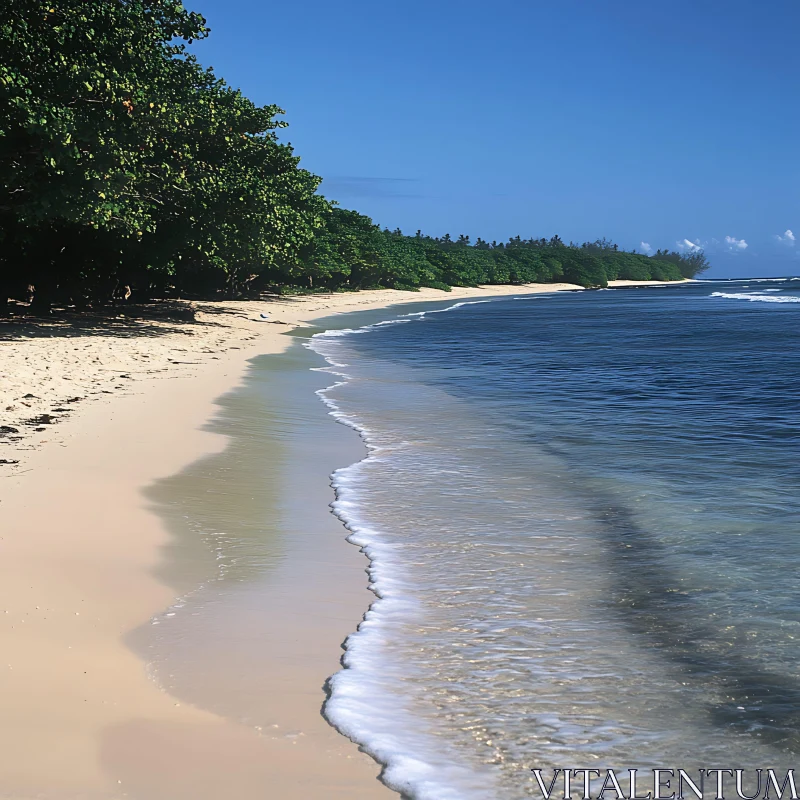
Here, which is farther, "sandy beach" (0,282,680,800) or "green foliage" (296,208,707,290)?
"green foliage" (296,208,707,290)

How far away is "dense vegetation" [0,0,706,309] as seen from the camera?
20.5 metres

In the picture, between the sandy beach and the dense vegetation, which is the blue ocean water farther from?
the dense vegetation

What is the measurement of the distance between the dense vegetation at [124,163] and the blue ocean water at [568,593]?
417 inches

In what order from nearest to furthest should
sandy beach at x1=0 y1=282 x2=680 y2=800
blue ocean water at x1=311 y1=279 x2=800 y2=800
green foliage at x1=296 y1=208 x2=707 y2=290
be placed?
sandy beach at x1=0 y1=282 x2=680 y2=800, blue ocean water at x1=311 y1=279 x2=800 y2=800, green foliage at x1=296 y1=208 x2=707 y2=290

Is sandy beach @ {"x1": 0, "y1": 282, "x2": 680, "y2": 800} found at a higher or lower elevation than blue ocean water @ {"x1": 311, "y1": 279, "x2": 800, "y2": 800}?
higher

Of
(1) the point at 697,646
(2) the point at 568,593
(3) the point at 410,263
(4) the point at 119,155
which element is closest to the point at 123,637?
(2) the point at 568,593

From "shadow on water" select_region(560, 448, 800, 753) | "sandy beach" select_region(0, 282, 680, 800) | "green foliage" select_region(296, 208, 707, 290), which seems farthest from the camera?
"green foliage" select_region(296, 208, 707, 290)

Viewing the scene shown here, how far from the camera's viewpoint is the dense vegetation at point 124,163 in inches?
805

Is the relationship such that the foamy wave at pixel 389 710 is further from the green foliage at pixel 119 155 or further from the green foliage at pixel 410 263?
the green foliage at pixel 410 263


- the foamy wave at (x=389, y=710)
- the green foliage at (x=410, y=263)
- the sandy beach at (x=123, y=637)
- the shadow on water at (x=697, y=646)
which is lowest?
the shadow on water at (x=697, y=646)

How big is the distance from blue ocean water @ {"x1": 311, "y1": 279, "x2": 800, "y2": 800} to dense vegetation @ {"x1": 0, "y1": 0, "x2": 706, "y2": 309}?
34.7ft

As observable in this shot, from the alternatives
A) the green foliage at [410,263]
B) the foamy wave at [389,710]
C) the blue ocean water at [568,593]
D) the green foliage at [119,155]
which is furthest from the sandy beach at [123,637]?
the green foliage at [410,263]

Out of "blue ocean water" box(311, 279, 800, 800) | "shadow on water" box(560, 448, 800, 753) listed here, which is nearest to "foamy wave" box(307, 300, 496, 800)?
"blue ocean water" box(311, 279, 800, 800)

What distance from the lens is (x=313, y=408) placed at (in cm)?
1562
